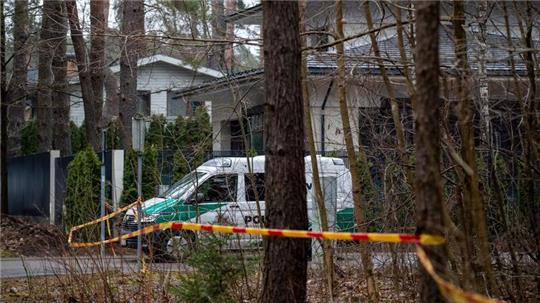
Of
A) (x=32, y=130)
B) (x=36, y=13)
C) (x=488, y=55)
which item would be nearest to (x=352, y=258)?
(x=488, y=55)

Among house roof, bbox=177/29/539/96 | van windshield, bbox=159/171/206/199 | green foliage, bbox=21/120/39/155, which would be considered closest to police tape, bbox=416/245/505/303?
house roof, bbox=177/29/539/96

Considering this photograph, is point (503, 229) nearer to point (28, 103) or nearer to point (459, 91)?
point (459, 91)

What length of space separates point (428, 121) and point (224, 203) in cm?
607

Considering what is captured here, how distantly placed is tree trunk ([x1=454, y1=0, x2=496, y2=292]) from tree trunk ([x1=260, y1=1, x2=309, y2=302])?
133cm

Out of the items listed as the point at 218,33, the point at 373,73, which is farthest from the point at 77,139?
the point at 373,73

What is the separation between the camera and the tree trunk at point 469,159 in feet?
24.3

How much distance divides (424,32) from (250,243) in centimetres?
409

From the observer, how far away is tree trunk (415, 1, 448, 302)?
5641 millimetres

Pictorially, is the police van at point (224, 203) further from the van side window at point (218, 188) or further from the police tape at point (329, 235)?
the police tape at point (329, 235)

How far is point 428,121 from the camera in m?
5.64

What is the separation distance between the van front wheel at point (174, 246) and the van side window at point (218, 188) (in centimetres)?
136

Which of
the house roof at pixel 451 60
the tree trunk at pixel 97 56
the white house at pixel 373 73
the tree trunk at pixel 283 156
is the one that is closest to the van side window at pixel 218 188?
the white house at pixel 373 73

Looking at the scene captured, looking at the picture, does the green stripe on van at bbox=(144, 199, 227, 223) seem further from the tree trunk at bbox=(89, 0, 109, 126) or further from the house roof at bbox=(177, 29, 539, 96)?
the tree trunk at bbox=(89, 0, 109, 126)

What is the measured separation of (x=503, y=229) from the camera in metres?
8.88
